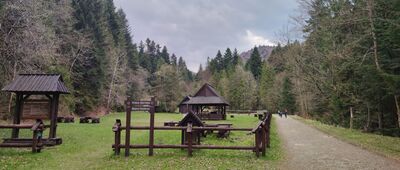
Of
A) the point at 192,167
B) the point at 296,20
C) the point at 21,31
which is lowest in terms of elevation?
the point at 192,167

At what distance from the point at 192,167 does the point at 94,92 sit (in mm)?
37721

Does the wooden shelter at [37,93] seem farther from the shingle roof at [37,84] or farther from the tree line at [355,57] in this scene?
the tree line at [355,57]

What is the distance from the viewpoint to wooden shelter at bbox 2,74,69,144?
1361 cm

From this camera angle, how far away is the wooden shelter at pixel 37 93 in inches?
536

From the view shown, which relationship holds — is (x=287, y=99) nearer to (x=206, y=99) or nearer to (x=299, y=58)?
(x=206, y=99)

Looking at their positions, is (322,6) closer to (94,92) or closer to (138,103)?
(138,103)

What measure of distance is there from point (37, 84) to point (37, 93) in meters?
0.39

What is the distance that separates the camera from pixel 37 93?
13969mm

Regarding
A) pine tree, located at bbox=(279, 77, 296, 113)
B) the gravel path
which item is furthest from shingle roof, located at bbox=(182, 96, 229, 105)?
pine tree, located at bbox=(279, 77, 296, 113)

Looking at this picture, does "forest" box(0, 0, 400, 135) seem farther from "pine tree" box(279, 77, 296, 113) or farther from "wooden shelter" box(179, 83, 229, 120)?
"pine tree" box(279, 77, 296, 113)

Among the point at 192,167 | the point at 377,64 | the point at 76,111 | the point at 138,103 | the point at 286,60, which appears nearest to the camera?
the point at 192,167

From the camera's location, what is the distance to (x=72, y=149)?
12.7m

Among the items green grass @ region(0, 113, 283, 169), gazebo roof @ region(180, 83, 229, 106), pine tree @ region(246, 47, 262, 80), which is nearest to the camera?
green grass @ region(0, 113, 283, 169)

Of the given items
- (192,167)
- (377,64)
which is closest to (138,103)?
(192,167)
